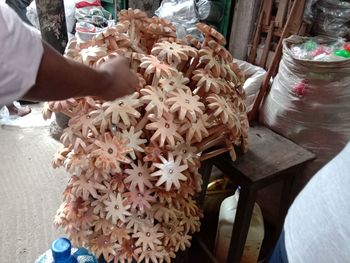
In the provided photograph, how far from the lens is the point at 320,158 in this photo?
137 cm

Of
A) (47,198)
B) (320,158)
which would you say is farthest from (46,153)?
(320,158)

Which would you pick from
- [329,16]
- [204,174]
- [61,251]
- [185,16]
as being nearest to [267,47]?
[329,16]

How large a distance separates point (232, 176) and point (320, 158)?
1.75 ft

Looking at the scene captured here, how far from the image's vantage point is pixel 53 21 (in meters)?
2.12

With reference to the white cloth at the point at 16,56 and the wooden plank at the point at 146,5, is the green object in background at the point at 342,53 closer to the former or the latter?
the white cloth at the point at 16,56

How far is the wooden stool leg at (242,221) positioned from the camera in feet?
3.45

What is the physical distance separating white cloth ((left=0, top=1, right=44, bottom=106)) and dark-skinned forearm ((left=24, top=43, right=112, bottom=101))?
0.06ft

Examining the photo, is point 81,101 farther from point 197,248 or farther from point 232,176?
point 197,248

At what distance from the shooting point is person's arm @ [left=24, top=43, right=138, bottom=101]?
0.50m

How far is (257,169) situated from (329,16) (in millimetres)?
1126

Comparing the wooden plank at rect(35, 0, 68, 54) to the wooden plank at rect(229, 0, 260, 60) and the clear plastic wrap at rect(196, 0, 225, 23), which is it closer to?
the clear plastic wrap at rect(196, 0, 225, 23)

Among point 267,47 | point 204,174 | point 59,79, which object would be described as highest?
point 59,79

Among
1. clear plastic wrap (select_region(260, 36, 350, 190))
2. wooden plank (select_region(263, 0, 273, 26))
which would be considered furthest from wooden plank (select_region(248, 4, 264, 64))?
clear plastic wrap (select_region(260, 36, 350, 190))

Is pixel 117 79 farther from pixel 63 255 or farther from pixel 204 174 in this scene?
pixel 204 174
